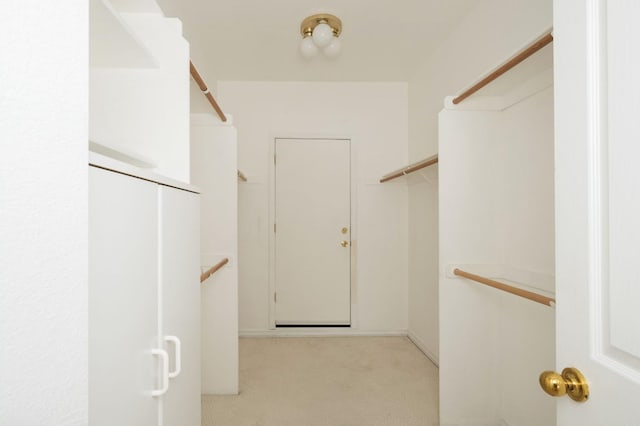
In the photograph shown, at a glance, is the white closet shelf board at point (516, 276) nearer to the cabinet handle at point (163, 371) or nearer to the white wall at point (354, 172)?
the cabinet handle at point (163, 371)

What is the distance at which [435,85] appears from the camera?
2.79m

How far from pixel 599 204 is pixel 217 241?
204 centimetres

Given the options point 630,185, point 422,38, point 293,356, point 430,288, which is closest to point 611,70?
point 630,185

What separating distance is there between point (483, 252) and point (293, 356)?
6.02 feet

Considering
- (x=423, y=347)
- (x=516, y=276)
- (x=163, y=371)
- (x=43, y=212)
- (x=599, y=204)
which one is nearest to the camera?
(x=43, y=212)

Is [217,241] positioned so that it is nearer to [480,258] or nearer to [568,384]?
[480,258]

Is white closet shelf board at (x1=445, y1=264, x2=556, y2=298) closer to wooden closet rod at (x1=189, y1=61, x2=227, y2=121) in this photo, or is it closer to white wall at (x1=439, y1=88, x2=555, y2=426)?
white wall at (x1=439, y1=88, x2=555, y2=426)

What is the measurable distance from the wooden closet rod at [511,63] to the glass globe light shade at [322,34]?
106 cm

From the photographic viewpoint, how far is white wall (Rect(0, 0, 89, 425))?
36 cm

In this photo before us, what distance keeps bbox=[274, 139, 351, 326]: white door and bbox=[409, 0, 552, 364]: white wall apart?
69 cm

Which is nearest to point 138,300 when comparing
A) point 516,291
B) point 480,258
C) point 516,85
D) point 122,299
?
point 122,299

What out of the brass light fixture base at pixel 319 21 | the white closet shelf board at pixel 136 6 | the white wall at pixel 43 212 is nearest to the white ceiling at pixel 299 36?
the brass light fixture base at pixel 319 21

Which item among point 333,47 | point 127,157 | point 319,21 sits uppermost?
point 319,21

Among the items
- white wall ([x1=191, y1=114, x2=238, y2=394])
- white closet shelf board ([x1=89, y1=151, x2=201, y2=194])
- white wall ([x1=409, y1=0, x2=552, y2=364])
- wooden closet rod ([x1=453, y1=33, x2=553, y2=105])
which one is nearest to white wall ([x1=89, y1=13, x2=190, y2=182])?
white closet shelf board ([x1=89, y1=151, x2=201, y2=194])
